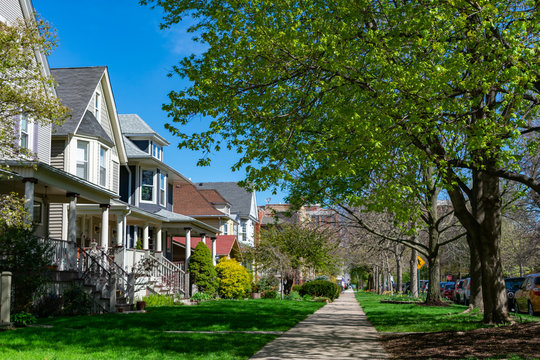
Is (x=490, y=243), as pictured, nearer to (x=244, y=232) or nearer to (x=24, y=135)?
(x=24, y=135)

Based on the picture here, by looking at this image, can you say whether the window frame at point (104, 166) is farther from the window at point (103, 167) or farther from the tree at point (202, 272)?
the tree at point (202, 272)

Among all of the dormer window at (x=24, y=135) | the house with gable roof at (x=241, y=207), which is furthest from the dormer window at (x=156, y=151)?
the house with gable roof at (x=241, y=207)

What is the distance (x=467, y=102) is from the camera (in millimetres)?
10352

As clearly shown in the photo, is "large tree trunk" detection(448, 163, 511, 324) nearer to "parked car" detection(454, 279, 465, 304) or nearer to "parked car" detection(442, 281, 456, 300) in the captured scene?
"parked car" detection(454, 279, 465, 304)

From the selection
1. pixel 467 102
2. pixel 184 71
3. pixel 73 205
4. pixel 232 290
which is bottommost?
pixel 232 290

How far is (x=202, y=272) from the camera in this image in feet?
95.3

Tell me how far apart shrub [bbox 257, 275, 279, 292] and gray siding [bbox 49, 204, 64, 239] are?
1668 centimetres

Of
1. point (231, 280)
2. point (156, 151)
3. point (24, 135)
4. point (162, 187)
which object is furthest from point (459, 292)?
point (24, 135)

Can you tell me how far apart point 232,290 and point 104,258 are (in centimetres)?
1072

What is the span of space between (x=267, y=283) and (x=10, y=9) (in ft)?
78.3

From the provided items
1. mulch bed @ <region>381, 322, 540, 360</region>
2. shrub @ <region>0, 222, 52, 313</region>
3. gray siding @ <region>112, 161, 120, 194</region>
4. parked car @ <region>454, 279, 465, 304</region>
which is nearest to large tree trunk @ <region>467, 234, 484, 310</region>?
mulch bed @ <region>381, 322, 540, 360</region>

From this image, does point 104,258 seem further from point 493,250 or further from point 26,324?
point 493,250

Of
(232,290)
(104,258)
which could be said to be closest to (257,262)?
(232,290)

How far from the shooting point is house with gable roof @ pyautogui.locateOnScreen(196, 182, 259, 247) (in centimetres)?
5847
